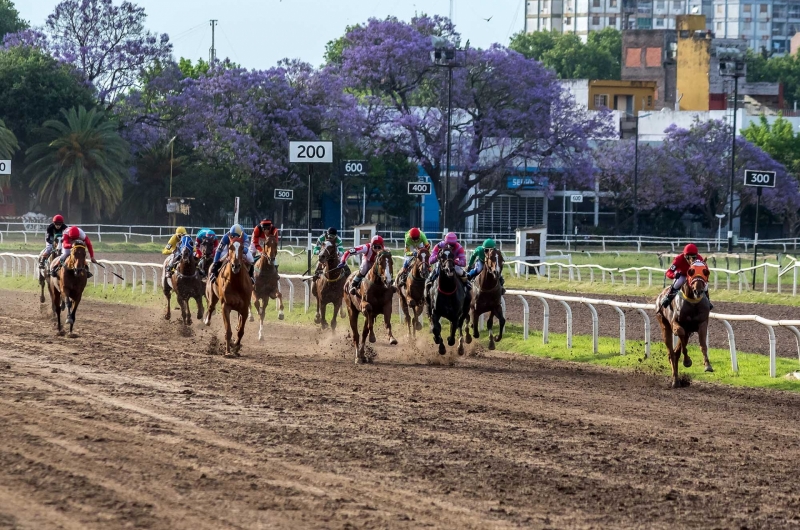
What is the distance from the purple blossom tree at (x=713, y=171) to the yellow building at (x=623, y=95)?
2113cm

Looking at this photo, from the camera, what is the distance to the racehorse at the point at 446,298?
52.7ft

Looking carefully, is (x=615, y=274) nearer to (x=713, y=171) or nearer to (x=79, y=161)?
(x=79, y=161)

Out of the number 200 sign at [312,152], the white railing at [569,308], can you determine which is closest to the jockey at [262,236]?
the white railing at [569,308]

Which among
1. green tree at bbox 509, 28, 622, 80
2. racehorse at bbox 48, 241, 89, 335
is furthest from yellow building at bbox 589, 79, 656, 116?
racehorse at bbox 48, 241, 89, 335

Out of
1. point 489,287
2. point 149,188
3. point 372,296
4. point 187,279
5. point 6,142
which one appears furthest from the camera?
point 149,188

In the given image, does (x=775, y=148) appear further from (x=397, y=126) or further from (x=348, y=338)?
(x=348, y=338)

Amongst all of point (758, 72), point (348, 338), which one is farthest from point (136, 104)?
point (758, 72)

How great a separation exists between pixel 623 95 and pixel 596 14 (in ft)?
Result: 206

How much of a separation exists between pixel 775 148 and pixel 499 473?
63.8 meters

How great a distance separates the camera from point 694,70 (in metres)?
86.8

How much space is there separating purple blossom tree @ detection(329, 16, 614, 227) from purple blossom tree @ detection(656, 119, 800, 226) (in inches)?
300

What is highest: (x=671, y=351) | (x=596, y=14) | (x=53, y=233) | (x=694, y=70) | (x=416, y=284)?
(x=596, y=14)

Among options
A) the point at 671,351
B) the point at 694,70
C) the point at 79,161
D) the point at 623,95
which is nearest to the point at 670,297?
the point at 671,351

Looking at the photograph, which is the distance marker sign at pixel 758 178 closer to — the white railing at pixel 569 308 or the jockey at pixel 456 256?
the white railing at pixel 569 308
